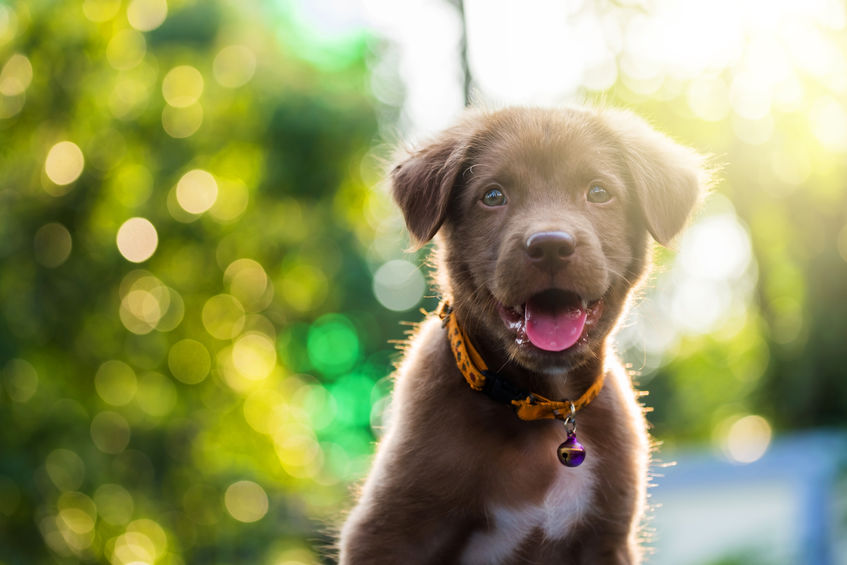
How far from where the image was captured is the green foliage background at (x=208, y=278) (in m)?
18.5

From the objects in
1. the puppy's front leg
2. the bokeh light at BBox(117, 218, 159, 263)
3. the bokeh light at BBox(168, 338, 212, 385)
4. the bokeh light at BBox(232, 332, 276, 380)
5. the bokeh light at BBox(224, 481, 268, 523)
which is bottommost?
the bokeh light at BBox(224, 481, 268, 523)

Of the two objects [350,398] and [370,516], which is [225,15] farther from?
[370,516]

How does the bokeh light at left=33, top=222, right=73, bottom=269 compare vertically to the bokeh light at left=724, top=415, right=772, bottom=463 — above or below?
above

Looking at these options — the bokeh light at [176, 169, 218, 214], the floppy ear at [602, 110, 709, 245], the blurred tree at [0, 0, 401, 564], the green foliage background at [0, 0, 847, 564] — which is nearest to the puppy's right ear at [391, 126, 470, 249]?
the floppy ear at [602, 110, 709, 245]

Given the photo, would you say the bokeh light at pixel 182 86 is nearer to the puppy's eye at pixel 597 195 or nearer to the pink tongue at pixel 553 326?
the puppy's eye at pixel 597 195

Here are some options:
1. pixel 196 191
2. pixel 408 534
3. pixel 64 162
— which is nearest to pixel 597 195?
pixel 408 534

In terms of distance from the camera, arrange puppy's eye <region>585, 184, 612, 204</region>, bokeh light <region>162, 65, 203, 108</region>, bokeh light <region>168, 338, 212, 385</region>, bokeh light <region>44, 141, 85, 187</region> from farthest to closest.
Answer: bokeh light <region>168, 338, 212, 385</region> < bokeh light <region>162, 65, 203, 108</region> < bokeh light <region>44, 141, 85, 187</region> < puppy's eye <region>585, 184, 612, 204</region>

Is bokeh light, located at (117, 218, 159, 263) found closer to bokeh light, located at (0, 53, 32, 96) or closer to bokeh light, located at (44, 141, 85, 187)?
bokeh light, located at (44, 141, 85, 187)

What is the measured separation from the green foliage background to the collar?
557 inches

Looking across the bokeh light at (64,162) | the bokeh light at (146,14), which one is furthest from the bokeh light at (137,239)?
the bokeh light at (146,14)

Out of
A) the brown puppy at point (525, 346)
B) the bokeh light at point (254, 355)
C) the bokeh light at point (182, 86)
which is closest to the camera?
the brown puppy at point (525, 346)

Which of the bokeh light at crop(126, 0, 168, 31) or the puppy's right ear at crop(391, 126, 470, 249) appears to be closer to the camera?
the puppy's right ear at crop(391, 126, 470, 249)

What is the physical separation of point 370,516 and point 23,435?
1695 cm

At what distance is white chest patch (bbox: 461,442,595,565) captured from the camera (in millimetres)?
3279
